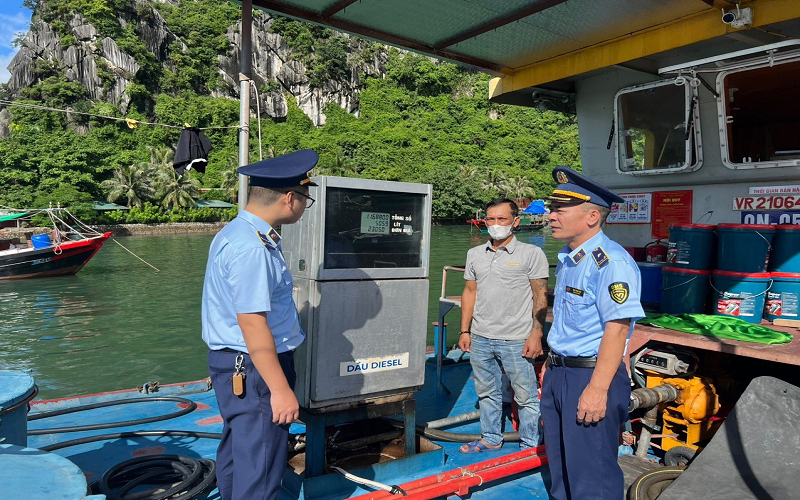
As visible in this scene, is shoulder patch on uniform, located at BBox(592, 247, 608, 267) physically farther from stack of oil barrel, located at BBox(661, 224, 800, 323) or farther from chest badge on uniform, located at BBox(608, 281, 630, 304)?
stack of oil barrel, located at BBox(661, 224, 800, 323)

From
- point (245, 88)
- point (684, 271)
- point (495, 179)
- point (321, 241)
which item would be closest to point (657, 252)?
point (684, 271)

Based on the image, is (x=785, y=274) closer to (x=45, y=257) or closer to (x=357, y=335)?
(x=357, y=335)

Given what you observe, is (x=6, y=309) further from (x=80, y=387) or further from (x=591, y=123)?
(x=591, y=123)

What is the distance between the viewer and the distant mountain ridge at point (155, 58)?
264 ft

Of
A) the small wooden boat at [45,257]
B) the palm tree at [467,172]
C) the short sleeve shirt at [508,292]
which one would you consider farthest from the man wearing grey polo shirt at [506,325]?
the palm tree at [467,172]

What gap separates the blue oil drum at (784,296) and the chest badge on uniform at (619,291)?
2.37 meters

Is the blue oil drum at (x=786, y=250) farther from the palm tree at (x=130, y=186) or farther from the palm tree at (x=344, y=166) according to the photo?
the palm tree at (x=344, y=166)

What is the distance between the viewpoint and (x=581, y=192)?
3031 mm

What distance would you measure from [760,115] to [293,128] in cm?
9234

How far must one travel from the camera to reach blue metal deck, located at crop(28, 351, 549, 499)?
3600 millimetres

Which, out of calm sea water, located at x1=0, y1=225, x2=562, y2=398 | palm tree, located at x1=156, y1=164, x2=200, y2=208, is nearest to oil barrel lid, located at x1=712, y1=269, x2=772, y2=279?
calm sea water, located at x1=0, y1=225, x2=562, y2=398

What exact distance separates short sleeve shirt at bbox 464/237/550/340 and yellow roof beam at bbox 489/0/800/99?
220 cm

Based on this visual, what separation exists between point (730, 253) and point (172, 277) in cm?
2556

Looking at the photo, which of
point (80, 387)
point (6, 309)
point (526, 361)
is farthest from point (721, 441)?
point (6, 309)
